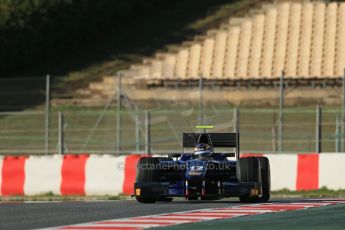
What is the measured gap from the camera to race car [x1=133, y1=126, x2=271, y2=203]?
17.7 m

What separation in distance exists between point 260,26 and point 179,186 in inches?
867

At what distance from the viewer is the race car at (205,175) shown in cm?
1766

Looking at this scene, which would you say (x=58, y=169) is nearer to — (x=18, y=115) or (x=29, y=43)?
(x=18, y=115)

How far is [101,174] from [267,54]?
51.5ft

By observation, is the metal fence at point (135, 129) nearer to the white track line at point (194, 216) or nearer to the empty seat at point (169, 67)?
the empty seat at point (169, 67)

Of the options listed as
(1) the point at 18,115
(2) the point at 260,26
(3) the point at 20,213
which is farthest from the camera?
(2) the point at 260,26

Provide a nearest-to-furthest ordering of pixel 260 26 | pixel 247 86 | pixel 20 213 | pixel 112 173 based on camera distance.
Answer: pixel 20 213 < pixel 112 173 < pixel 247 86 < pixel 260 26

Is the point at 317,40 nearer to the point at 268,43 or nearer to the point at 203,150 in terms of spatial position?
the point at 268,43

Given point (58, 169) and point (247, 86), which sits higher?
point (247, 86)

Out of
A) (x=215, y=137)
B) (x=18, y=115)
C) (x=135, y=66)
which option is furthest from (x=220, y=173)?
(x=135, y=66)

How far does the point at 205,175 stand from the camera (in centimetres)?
1775

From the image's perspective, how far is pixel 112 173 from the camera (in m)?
23.0

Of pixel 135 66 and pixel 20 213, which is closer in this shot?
pixel 20 213

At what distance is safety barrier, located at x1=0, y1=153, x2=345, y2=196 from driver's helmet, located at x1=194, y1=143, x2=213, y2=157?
13.8ft
